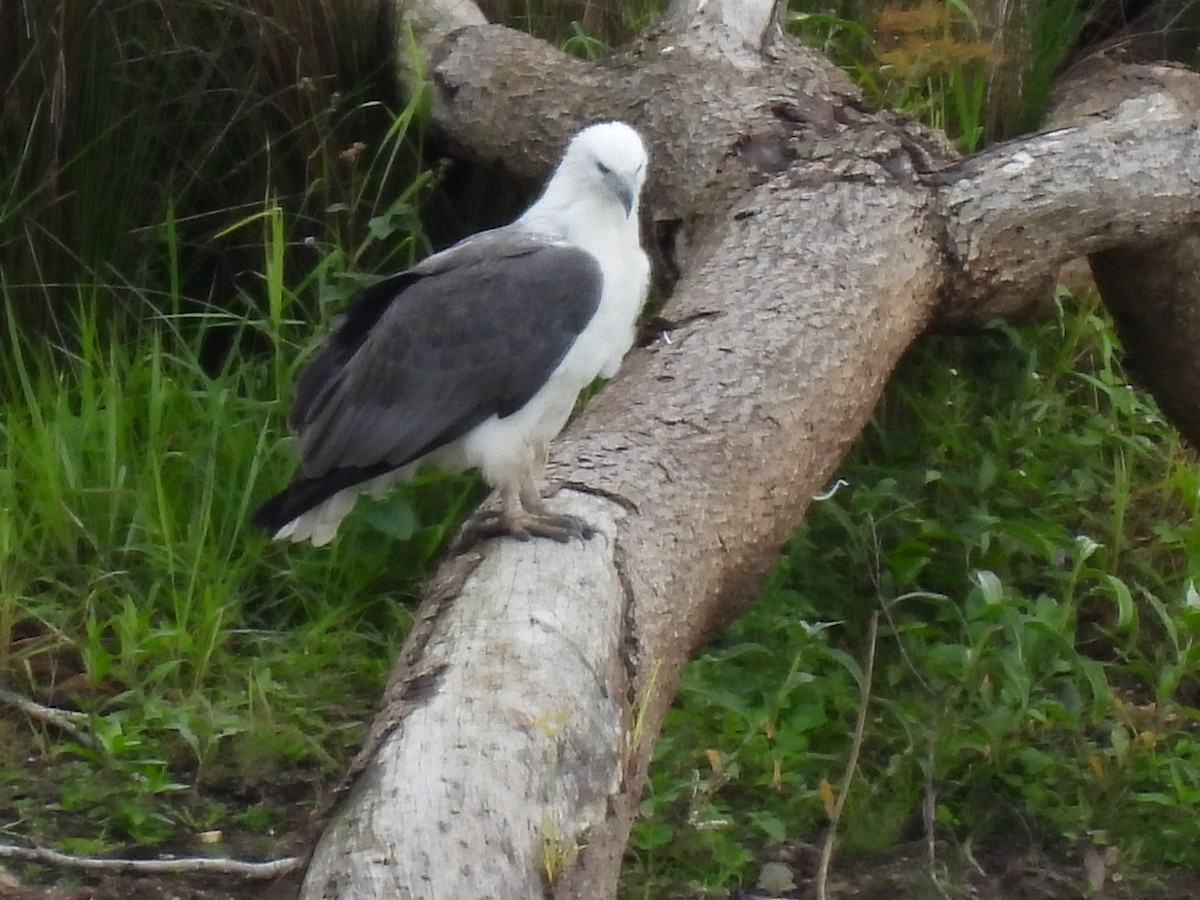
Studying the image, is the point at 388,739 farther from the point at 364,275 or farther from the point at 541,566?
the point at 364,275

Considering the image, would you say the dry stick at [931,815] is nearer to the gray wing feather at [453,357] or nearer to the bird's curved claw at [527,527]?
the bird's curved claw at [527,527]

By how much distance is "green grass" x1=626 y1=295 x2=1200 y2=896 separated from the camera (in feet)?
9.52

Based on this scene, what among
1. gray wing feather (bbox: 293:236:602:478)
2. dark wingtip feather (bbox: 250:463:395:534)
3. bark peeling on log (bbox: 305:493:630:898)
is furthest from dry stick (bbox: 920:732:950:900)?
dark wingtip feather (bbox: 250:463:395:534)

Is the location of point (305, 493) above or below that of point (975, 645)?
above

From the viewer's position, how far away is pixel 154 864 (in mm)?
2498

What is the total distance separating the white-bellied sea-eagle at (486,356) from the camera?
2.78 metres

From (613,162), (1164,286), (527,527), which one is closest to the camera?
(527,527)

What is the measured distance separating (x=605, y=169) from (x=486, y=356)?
1.38 feet

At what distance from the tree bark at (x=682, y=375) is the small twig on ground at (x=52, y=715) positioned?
36.7 inches

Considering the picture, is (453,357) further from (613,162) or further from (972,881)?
(972,881)

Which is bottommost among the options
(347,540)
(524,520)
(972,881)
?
(972,881)

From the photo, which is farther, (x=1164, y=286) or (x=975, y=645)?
(x=1164, y=286)

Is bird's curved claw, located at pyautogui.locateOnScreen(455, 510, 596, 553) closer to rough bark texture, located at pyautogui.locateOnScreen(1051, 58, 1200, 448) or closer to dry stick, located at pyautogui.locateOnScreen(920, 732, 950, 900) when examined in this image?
dry stick, located at pyautogui.locateOnScreen(920, 732, 950, 900)

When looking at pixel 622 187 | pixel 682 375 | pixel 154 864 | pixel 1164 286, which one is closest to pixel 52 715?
pixel 154 864
